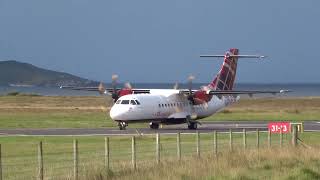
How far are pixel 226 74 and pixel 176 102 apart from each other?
920cm


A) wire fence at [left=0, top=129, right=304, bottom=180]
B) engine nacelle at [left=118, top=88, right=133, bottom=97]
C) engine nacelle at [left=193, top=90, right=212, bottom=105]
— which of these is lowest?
wire fence at [left=0, top=129, right=304, bottom=180]

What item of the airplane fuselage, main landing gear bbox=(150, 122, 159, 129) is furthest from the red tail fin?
main landing gear bbox=(150, 122, 159, 129)

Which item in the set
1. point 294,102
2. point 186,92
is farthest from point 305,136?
point 294,102

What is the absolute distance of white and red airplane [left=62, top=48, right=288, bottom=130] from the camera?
166 ft

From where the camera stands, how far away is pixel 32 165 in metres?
23.9

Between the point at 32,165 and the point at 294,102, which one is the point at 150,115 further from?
the point at 294,102

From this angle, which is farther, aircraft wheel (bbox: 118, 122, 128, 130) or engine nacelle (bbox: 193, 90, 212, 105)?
engine nacelle (bbox: 193, 90, 212, 105)

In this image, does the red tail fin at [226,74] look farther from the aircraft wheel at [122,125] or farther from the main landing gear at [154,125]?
the aircraft wheel at [122,125]

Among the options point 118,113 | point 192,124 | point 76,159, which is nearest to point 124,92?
point 192,124

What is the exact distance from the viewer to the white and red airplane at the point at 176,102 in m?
50.6

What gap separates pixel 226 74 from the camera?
63.7m

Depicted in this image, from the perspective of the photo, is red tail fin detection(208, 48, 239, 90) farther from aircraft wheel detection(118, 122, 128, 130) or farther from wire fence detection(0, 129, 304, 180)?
wire fence detection(0, 129, 304, 180)

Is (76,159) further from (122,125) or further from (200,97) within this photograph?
(200,97)

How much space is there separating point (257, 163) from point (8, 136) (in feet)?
78.3
